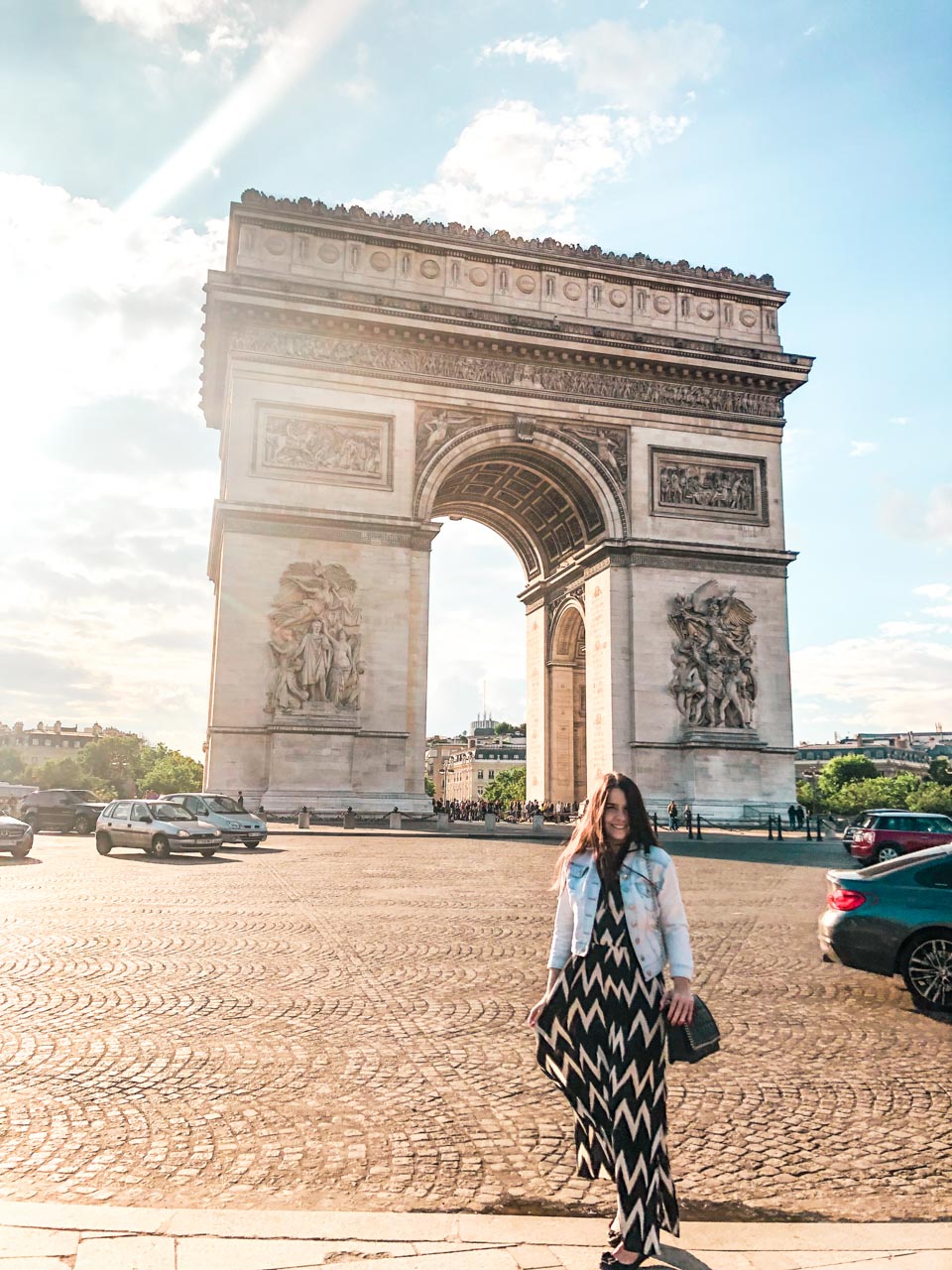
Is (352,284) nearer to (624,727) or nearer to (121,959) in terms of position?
(624,727)

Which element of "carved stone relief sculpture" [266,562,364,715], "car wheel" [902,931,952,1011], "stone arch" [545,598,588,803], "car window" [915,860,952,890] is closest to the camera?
"car wheel" [902,931,952,1011]

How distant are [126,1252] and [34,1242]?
0.33 metres

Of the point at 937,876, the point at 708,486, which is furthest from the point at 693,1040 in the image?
the point at 708,486

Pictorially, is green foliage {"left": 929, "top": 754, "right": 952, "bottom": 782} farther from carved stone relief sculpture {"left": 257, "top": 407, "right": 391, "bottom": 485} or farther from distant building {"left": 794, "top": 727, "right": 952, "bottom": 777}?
carved stone relief sculpture {"left": 257, "top": 407, "right": 391, "bottom": 485}

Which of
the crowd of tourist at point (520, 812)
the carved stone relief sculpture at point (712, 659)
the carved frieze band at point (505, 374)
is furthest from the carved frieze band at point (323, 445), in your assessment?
the crowd of tourist at point (520, 812)

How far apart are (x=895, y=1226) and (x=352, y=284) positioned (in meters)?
31.9

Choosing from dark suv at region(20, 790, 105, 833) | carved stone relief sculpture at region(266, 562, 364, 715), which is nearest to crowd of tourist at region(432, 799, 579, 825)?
carved stone relief sculpture at region(266, 562, 364, 715)

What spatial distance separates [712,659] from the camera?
1330 inches

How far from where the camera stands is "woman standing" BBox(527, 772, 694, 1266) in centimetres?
354

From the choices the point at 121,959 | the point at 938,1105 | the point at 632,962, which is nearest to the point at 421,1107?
the point at 632,962

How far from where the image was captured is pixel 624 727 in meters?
33.2

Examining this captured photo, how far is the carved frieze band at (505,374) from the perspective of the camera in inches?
1247

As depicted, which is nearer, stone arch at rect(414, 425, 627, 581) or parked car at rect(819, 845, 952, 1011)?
parked car at rect(819, 845, 952, 1011)

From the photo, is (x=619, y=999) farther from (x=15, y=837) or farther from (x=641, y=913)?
(x=15, y=837)
